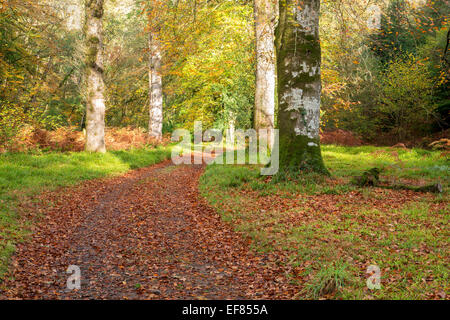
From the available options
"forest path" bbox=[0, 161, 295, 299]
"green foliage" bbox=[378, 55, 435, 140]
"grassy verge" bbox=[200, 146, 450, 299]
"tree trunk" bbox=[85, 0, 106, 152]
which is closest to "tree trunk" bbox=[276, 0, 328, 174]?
"grassy verge" bbox=[200, 146, 450, 299]

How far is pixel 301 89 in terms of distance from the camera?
977 centimetres

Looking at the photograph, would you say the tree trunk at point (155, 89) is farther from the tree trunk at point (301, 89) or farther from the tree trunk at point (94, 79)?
the tree trunk at point (301, 89)

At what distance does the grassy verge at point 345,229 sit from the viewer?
4.41 meters

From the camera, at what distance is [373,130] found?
28484 millimetres

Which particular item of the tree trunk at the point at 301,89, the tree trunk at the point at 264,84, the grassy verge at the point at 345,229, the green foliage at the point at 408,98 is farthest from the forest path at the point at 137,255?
the green foliage at the point at 408,98

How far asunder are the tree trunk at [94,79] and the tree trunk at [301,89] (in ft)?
31.6

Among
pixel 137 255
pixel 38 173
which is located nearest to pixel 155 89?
pixel 38 173

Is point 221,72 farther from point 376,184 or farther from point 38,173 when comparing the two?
point 376,184

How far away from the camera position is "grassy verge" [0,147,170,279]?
6704 mm

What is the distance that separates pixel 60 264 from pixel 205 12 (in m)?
11.6

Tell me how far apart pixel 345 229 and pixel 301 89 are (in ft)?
15.3

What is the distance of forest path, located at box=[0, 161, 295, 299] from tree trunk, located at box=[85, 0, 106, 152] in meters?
6.52
